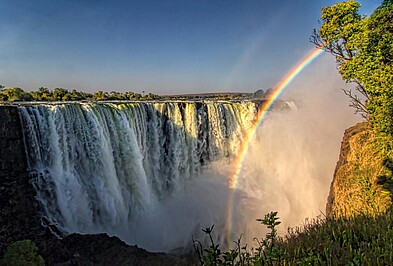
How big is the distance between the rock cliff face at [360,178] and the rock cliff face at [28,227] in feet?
19.6

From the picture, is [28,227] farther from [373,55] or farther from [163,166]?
[373,55]

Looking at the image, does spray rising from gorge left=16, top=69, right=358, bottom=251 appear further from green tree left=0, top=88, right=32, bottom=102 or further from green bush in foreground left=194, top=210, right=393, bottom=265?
green tree left=0, top=88, right=32, bottom=102

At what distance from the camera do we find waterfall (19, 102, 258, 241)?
9.67 metres

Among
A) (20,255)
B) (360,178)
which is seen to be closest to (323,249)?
(20,255)

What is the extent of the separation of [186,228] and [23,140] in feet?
25.9

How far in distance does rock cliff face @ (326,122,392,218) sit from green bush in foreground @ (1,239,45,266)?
842 centimetres

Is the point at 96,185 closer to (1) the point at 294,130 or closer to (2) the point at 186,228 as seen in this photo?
(2) the point at 186,228

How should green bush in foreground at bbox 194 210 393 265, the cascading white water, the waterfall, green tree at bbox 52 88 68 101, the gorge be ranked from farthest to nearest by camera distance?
green tree at bbox 52 88 68 101, the cascading white water, the gorge, the waterfall, green bush in foreground at bbox 194 210 393 265

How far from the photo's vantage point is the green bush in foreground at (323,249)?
2.20m

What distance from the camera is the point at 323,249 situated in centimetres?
287

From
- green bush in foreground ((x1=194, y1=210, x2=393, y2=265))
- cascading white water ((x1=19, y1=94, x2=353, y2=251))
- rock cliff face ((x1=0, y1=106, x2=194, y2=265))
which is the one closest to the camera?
green bush in foreground ((x1=194, y1=210, x2=393, y2=265))

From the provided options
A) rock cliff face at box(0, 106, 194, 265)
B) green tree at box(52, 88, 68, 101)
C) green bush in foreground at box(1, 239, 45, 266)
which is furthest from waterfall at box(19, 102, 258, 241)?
green tree at box(52, 88, 68, 101)

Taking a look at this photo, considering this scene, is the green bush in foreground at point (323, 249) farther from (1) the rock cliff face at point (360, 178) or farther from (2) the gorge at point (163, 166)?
(2) the gorge at point (163, 166)

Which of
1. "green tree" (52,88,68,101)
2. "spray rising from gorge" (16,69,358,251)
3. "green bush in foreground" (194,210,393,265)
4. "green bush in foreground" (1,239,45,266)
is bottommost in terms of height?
"spray rising from gorge" (16,69,358,251)
